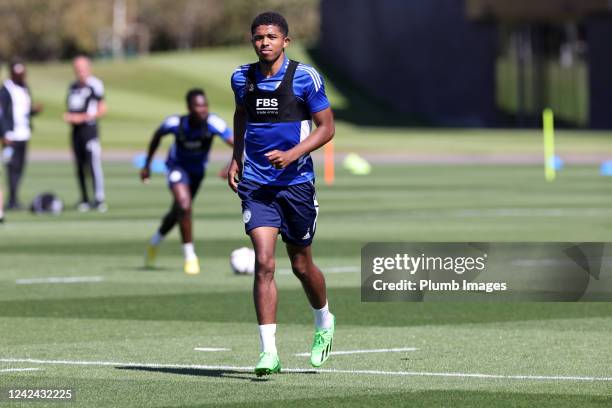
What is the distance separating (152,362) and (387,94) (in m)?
72.6

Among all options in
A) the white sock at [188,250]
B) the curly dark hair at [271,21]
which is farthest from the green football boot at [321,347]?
the white sock at [188,250]

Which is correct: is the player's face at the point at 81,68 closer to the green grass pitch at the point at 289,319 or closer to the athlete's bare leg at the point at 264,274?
the green grass pitch at the point at 289,319

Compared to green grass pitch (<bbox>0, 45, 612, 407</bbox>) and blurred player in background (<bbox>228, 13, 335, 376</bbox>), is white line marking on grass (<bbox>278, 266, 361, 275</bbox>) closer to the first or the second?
green grass pitch (<bbox>0, 45, 612, 407</bbox>)

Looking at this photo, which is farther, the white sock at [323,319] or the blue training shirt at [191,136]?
the blue training shirt at [191,136]

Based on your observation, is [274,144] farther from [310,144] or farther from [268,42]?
[268,42]

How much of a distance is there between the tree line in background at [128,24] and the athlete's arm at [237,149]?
332ft

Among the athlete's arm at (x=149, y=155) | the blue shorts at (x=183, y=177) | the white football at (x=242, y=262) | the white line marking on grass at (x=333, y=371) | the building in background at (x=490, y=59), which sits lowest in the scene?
the building in background at (x=490, y=59)

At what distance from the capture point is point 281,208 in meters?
10.3

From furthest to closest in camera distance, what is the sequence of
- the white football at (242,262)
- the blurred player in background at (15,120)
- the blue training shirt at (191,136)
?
the blurred player in background at (15,120) < the white football at (242,262) < the blue training shirt at (191,136)

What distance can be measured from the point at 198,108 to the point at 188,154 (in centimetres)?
66

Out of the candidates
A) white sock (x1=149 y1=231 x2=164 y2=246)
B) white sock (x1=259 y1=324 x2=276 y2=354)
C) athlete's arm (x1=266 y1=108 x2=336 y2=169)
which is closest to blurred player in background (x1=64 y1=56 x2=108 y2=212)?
white sock (x1=149 y1=231 x2=164 y2=246)

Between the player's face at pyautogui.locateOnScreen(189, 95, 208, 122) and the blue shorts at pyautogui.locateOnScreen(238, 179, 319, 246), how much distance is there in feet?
20.1

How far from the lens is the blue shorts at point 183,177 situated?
16.9 meters

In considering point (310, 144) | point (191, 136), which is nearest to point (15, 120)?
point (191, 136)
